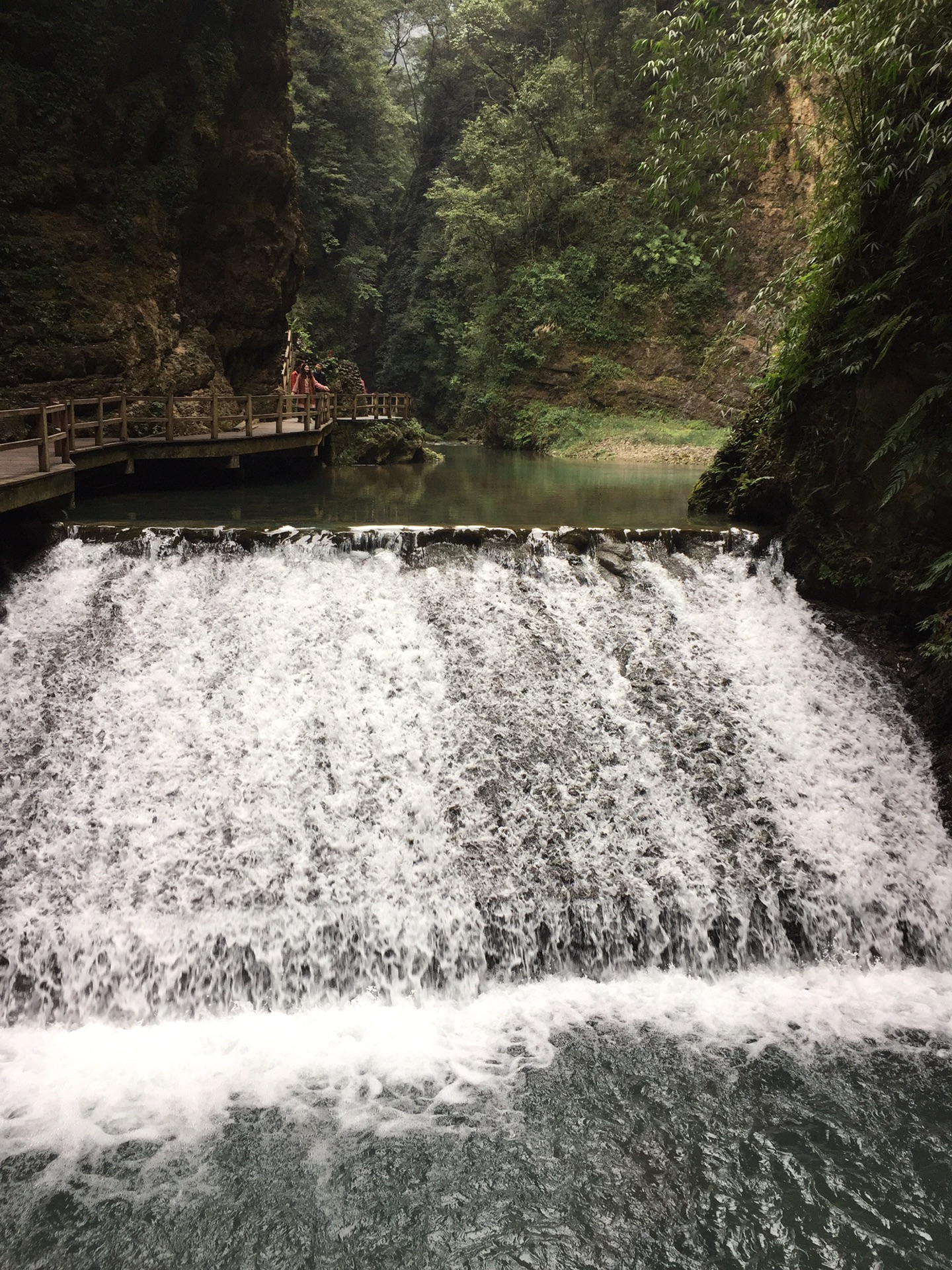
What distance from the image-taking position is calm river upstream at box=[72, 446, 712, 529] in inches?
439

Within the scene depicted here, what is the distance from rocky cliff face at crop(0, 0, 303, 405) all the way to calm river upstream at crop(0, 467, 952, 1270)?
21.2 feet

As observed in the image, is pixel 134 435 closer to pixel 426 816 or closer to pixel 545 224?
pixel 426 816

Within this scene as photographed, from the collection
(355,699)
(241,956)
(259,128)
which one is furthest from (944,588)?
(259,128)

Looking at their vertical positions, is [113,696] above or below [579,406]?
below

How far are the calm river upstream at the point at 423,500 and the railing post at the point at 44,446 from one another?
1263 millimetres

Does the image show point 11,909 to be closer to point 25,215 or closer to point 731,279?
point 25,215

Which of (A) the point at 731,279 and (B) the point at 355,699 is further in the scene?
(A) the point at 731,279

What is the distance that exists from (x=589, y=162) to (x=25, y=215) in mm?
23402

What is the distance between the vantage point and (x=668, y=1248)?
383cm

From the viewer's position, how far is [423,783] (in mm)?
6938

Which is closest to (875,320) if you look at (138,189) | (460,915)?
(460,915)

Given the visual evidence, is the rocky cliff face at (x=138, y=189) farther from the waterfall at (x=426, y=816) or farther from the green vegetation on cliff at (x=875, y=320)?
the green vegetation on cliff at (x=875, y=320)

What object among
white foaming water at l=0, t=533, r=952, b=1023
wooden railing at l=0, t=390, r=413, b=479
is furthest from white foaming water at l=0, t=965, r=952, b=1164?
wooden railing at l=0, t=390, r=413, b=479

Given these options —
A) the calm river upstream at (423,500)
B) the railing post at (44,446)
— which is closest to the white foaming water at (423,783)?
the railing post at (44,446)
